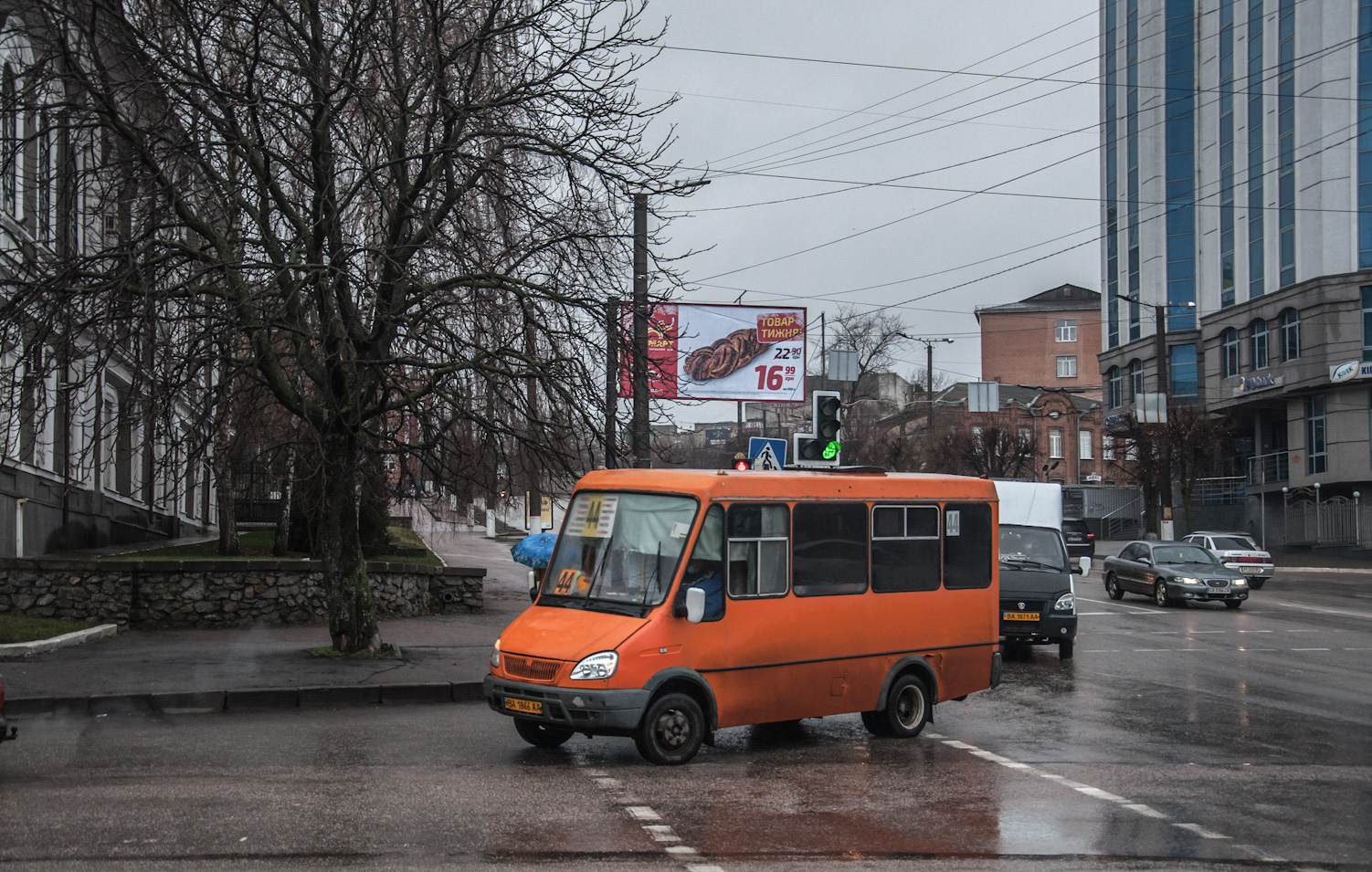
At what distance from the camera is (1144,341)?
65.9 meters

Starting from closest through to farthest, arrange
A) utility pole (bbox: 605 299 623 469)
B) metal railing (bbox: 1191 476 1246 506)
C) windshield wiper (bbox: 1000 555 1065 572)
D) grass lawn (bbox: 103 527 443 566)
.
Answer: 1. utility pole (bbox: 605 299 623 469)
2. windshield wiper (bbox: 1000 555 1065 572)
3. grass lawn (bbox: 103 527 443 566)
4. metal railing (bbox: 1191 476 1246 506)

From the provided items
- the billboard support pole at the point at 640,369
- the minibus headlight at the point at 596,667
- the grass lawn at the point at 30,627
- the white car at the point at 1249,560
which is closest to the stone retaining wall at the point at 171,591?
the grass lawn at the point at 30,627

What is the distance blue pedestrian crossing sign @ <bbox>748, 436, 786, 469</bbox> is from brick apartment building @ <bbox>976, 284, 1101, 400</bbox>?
81.8 metres

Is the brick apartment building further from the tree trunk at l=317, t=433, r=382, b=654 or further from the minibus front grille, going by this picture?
the minibus front grille

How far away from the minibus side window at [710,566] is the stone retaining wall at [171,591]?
430 inches

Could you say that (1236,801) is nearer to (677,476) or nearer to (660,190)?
(677,476)

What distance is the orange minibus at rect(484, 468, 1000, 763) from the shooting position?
964cm

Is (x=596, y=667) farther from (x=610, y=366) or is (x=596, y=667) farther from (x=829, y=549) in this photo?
(x=610, y=366)

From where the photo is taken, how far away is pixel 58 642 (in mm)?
15180

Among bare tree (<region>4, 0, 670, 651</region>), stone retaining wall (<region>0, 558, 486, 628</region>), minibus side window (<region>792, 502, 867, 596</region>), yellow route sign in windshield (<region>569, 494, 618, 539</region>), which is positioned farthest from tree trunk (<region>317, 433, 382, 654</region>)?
minibus side window (<region>792, 502, 867, 596</region>)

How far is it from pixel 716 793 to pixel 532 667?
72.4 inches

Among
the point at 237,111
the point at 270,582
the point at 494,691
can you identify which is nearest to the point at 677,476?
the point at 494,691

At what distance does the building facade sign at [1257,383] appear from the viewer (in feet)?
177

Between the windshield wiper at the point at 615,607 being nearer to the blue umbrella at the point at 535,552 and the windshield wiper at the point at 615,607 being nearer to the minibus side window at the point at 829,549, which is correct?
the minibus side window at the point at 829,549
